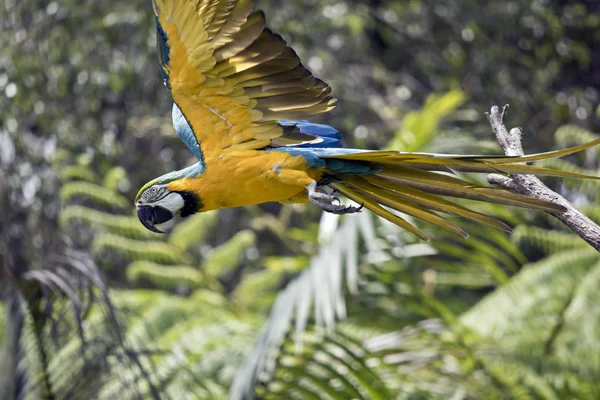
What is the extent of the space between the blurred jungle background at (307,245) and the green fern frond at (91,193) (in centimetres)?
2

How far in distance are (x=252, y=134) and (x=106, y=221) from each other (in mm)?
3493

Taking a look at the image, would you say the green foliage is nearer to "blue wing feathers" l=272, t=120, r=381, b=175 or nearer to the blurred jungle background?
the blurred jungle background

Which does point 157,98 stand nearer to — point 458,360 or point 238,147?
point 458,360

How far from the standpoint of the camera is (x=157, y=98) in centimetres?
644

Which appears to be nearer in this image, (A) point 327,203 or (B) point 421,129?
(A) point 327,203

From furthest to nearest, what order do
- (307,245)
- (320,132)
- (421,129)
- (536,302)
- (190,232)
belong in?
1. (307,245)
2. (190,232)
3. (536,302)
4. (421,129)
5. (320,132)

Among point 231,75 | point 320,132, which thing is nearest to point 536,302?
point 320,132

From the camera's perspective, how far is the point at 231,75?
1.87 m

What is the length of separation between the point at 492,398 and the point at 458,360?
248 mm

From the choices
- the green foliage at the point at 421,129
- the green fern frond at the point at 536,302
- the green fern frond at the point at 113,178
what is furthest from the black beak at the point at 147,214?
the green fern frond at the point at 113,178

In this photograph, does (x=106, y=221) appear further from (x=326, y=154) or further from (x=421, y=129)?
(x=326, y=154)

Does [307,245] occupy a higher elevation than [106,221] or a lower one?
lower

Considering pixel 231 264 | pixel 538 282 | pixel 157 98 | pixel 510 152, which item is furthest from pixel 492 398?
pixel 157 98

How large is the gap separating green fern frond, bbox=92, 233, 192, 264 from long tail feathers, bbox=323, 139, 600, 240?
3338mm
